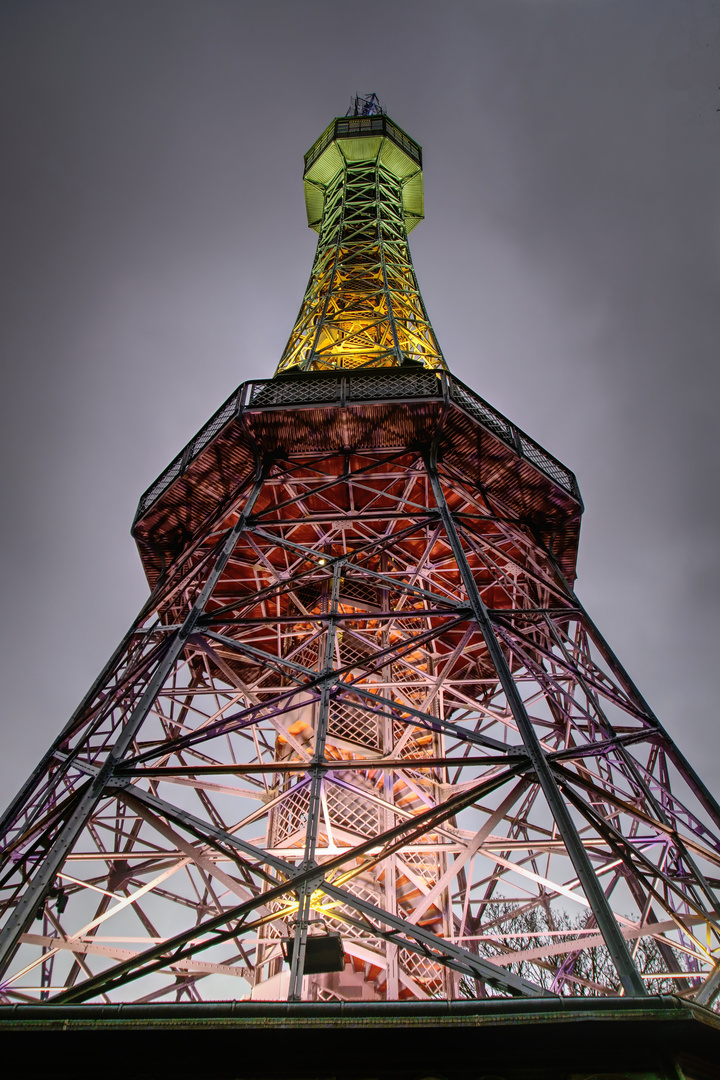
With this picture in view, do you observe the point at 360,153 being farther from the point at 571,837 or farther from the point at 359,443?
the point at 571,837

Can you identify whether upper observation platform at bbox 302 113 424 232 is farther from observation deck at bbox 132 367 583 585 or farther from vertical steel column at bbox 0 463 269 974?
vertical steel column at bbox 0 463 269 974

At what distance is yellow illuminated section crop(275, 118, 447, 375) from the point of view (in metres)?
19.8

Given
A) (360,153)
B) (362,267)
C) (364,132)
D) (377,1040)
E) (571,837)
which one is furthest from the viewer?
(360,153)

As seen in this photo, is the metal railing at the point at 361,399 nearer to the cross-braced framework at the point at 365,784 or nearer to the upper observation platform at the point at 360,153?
the cross-braced framework at the point at 365,784

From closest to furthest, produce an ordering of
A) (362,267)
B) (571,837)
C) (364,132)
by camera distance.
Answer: (571,837) < (362,267) < (364,132)

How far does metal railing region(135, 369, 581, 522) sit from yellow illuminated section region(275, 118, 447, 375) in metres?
2.12

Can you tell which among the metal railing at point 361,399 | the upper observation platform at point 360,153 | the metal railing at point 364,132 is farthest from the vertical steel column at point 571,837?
the metal railing at point 364,132

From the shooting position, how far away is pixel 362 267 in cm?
2403

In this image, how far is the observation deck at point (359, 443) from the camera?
13812 mm

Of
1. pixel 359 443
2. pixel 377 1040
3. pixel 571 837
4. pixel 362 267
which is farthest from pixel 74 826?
pixel 362 267

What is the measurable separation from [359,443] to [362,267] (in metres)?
12.4

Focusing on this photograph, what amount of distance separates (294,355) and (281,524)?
9257 mm

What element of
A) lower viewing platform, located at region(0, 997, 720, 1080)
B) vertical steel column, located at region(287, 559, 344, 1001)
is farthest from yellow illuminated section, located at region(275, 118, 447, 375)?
lower viewing platform, located at region(0, 997, 720, 1080)

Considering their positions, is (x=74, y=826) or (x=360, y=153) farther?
(x=360, y=153)
